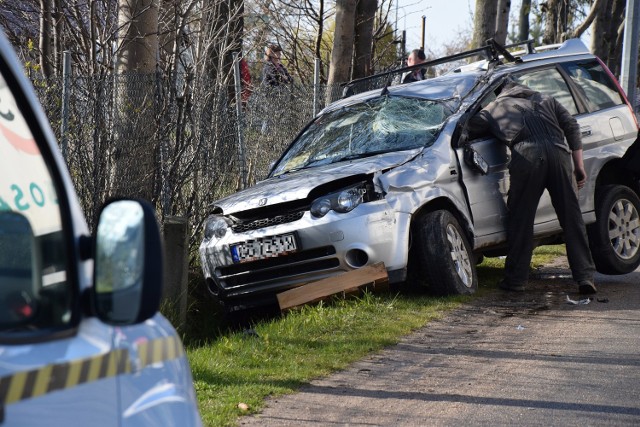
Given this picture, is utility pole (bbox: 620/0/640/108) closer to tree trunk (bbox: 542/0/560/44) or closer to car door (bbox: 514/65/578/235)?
car door (bbox: 514/65/578/235)

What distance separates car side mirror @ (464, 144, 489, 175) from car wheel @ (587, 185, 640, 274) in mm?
1505

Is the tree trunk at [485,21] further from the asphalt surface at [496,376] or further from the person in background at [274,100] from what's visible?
the asphalt surface at [496,376]

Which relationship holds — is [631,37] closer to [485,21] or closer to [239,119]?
[485,21]

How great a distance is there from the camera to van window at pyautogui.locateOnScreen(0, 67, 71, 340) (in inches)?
87.5

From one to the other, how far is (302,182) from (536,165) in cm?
193

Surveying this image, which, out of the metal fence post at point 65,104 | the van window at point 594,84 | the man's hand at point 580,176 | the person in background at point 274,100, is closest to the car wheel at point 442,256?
the man's hand at point 580,176

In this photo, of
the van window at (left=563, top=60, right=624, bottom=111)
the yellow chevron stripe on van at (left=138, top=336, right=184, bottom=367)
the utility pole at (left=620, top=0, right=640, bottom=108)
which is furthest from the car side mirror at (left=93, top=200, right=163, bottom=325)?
the utility pole at (left=620, top=0, right=640, bottom=108)

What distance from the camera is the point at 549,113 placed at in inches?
376

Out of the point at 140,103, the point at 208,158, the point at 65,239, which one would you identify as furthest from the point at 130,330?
the point at 208,158

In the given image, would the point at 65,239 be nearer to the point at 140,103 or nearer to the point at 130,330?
the point at 130,330

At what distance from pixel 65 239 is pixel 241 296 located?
6.89 m

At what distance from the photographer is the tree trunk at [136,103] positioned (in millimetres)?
10141

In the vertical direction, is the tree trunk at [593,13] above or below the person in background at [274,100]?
above

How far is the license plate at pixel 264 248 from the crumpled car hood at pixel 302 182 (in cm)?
27
